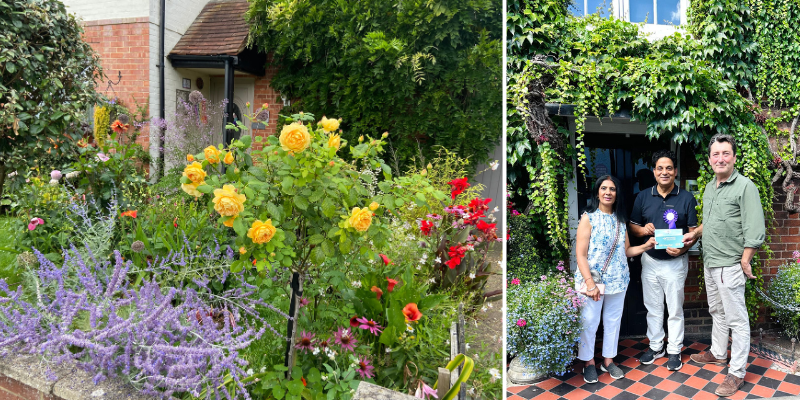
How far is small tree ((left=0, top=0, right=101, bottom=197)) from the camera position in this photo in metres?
3.56

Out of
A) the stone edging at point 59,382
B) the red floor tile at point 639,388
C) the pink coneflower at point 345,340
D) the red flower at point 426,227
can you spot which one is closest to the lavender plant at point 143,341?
the stone edging at point 59,382

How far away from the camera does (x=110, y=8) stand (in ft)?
23.5

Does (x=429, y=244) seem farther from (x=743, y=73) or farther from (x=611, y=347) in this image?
(x=743, y=73)

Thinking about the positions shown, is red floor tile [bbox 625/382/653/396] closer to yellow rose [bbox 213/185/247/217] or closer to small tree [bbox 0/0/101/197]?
yellow rose [bbox 213/185/247/217]

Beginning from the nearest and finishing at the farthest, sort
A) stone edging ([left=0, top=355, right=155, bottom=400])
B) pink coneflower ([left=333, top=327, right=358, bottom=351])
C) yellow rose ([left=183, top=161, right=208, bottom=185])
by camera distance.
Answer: yellow rose ([left=183, top=161, right=208, bottom=185]), stone edging ([left=0, top=355, right=155, bottom=400]), pink coneflower ([left=333, top=327, right=358, bottom=351])

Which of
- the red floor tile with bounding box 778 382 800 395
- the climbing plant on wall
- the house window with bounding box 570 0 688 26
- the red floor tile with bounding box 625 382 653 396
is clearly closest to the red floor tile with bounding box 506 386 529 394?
the red floor tile with bounding box 625 382 653 396

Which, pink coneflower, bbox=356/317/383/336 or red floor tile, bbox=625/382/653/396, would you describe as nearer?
pink coneflower, bbox=356/317/383/336

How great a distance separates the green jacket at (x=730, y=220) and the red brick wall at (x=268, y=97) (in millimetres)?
5215

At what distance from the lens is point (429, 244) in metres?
3.49

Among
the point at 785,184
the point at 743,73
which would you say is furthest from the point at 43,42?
the point at 785,184

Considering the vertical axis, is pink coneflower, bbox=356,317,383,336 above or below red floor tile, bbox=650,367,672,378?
above

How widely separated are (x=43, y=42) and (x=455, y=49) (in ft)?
12.5

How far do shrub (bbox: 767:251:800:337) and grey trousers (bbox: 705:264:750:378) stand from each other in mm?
906

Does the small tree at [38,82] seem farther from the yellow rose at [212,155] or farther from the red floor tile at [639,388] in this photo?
the red floor tile at [639,388]
